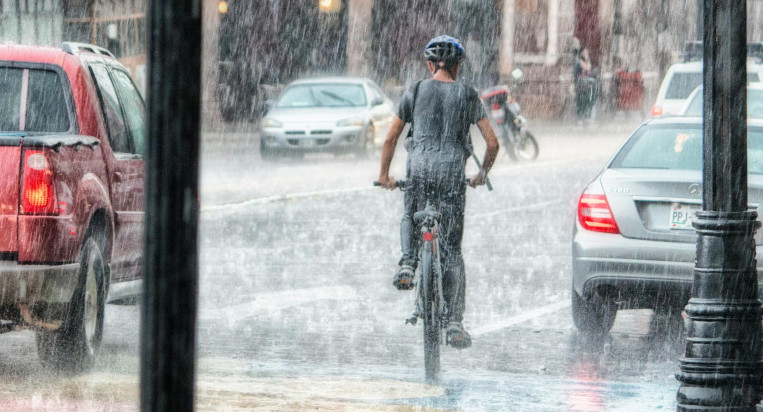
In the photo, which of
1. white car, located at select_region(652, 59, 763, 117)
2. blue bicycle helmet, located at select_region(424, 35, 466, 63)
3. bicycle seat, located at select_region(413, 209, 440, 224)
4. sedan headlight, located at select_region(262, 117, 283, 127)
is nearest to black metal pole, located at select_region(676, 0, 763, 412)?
bicycle seat, located at select_region(413, 209, 440, 224)

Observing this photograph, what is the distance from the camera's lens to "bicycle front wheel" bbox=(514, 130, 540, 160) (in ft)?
85.5

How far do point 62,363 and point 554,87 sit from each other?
114 feet

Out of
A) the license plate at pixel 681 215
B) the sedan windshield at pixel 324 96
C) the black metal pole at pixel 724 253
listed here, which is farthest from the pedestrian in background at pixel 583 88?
the black metal pole at pixel 724 253

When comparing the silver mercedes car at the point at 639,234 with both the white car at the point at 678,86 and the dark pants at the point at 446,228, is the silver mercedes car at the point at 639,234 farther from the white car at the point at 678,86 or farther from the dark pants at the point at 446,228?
the white car at the point at 678,86

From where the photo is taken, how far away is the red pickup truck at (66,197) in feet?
24.4

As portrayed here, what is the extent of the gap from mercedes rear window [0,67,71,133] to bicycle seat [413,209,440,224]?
2.00m

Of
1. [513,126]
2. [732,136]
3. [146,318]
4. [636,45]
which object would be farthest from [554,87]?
[146,318]

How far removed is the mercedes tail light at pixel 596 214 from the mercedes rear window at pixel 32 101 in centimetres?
318

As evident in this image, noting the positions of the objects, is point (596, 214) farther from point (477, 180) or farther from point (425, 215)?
point (425, 215)

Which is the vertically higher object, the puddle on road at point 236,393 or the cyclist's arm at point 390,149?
the cyclist's arm at point 390,149

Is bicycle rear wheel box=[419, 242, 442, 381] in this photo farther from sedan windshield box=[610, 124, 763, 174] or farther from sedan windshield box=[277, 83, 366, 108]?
sedan windshield box=[277, 83, 366, 108]

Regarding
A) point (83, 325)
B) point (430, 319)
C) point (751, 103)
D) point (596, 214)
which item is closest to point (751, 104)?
point (751, 103)

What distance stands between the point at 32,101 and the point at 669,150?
398 centimetres

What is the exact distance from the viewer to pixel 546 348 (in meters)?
8.96
